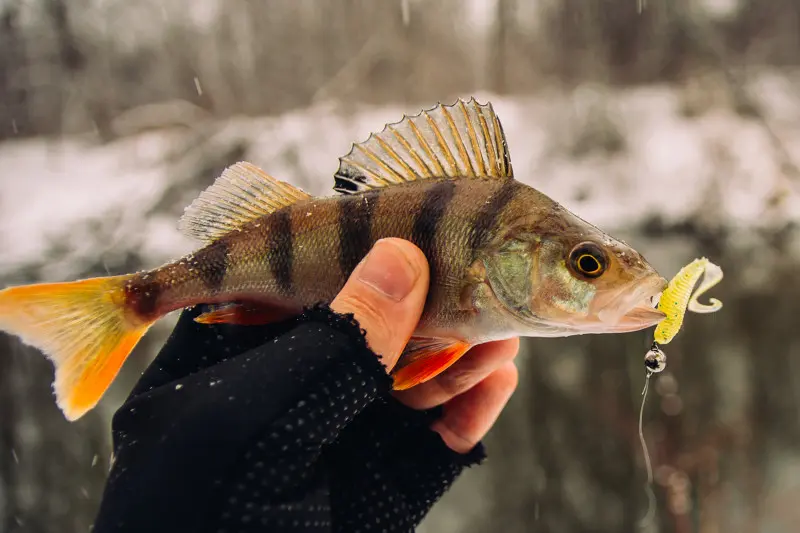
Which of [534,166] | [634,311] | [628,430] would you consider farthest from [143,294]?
[628,430]

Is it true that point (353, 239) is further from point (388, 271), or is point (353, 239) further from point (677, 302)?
point (677, 302)

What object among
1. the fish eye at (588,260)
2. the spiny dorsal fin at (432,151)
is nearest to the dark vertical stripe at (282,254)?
the spiny dorsal fin at (432,151)

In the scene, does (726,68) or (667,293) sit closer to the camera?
(667,293)

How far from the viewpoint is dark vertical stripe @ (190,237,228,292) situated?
854 millimetres

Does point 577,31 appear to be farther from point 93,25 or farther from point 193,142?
point 93,25

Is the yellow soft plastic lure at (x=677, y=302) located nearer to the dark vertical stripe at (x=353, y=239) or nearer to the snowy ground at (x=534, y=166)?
the dark vertical stripe at (x=353, y=239)

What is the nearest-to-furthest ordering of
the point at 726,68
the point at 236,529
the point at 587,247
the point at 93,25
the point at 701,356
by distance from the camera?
the point at 236,529 < the point at 587,247 < the point at 701,356 < the point at 726,68 < the point at 93,25

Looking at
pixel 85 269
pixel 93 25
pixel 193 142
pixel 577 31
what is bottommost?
pixel 85 269

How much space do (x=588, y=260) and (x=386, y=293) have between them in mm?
290

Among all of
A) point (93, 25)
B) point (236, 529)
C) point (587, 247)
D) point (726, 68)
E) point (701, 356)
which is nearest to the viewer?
point (236, 529)

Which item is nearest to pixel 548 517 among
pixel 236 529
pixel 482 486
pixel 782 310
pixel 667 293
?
pixel 482 486

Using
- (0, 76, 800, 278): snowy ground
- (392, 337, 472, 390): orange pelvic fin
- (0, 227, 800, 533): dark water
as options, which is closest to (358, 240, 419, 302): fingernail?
(392, 337, 472, 390): orange pelvic fin

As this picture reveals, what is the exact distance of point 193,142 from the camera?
3037mm

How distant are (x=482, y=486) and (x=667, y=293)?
239 cm
